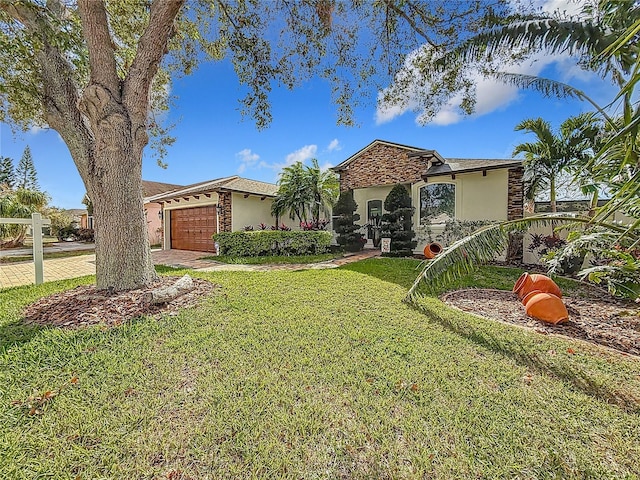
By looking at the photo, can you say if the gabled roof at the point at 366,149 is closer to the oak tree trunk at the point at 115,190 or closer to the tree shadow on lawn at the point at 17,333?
the oak tree trunk at the point at 115,190

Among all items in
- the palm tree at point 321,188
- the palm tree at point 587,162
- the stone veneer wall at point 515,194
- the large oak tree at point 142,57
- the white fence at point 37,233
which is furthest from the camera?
the palm tree at point 321,188

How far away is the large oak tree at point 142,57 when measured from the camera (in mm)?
5574

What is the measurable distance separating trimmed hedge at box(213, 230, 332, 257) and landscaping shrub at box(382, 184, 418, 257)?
339cm

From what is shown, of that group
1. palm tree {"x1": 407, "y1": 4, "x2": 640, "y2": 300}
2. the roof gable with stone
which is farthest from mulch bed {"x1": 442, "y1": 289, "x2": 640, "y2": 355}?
the roof gable with stone

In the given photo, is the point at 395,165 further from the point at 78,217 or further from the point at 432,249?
the point at 78,217

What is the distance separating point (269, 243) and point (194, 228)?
6600 millimetres

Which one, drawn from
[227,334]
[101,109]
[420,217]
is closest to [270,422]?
[227,334]

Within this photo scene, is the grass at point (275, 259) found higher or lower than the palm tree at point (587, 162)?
lower

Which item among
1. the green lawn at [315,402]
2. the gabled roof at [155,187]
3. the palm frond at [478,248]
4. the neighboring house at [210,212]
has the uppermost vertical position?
the gabled roof at [155,187]

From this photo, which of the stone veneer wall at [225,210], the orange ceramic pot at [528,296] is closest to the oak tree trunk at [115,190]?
the orange ceramic pot at [528,296]

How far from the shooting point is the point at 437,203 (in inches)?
497

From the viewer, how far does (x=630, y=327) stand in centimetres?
454

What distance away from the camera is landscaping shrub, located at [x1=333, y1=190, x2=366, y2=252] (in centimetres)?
1434

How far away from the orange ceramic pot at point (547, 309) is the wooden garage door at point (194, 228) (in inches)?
564
